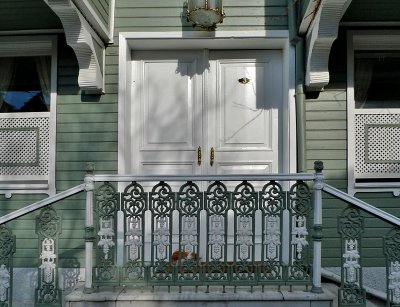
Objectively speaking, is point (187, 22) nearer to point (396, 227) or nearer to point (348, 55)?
point (348, 55)

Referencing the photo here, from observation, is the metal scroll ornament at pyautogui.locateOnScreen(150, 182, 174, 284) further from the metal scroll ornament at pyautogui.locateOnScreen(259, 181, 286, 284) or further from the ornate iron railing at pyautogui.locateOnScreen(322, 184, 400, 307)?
the ornate iron railing at pyautogui.locateOnScreen(322, 184, 400, 307)

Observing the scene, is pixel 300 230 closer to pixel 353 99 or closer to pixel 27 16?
pixel 353 99

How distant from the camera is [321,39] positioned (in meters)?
3.65

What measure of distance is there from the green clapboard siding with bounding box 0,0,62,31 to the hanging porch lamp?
1362mm

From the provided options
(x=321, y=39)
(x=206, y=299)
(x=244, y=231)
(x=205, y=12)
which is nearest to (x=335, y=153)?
(x=321, y=39)

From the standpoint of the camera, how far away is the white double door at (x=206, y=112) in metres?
4.38

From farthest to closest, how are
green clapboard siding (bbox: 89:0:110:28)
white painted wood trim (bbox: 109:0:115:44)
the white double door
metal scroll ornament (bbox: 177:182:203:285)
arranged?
the white double door → white painted wood trim (bbox: 109:0:115:44) → green clapboard siding (bbox: 89:0:110:28) → metal scroll ornament (bbox: 177:182:203:285)

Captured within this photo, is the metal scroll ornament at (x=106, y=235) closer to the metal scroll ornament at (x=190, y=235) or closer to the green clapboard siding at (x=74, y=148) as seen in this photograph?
the metal scroll ornament at (x=190, y=235)

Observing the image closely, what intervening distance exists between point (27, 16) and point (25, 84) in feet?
2.30

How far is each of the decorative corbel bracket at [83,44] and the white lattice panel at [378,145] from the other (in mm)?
2614

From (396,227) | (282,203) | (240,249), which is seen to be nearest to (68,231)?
(240,249)


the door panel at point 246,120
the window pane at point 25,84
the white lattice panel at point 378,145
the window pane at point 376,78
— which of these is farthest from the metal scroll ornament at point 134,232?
the window pane at point 376,78

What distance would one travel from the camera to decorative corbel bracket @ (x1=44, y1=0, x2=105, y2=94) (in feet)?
11.3

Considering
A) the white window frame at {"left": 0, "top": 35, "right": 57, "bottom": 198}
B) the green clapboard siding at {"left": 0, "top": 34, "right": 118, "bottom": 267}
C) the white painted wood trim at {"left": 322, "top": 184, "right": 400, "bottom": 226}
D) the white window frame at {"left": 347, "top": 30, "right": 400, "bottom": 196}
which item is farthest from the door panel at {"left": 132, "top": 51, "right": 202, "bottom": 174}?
the white painted wood trim at {"left": 322, "top": 184, "right": 400, "bottom": 226}
